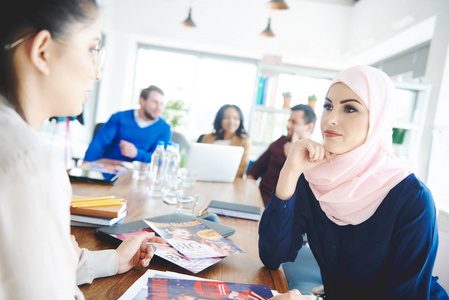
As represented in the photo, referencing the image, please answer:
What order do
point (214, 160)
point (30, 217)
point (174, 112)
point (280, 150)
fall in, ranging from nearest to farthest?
1. point (30, 217)
2. point (214, 160)
3. point (280, 150)
4. point (174, 112)

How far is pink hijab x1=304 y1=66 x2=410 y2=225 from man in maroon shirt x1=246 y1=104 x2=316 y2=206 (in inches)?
63.8

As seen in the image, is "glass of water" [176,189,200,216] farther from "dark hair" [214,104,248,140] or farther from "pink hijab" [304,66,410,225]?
"dark hair" [214,104,248,140]

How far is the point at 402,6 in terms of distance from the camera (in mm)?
3914

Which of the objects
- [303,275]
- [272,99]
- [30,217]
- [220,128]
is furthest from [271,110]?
[30,217]

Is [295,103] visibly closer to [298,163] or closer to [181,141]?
[181,141]

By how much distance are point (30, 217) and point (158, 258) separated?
1.91 ft

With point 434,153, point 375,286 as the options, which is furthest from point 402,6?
point 375,286

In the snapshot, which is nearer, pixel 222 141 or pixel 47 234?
pixel 47 234

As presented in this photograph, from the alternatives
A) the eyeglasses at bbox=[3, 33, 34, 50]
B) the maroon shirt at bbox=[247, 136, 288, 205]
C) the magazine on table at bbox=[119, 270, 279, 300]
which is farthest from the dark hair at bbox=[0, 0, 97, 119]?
the maroon shirt at bbox=[247, 136, 288, 205]

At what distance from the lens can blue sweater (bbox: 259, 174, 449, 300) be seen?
0.98 m

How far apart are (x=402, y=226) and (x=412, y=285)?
0.54ft

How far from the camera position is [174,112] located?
19.3ft

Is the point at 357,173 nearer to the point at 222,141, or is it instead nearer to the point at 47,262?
the point at 47,262

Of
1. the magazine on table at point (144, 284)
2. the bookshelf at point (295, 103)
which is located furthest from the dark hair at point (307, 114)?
the magazine on table at point (144, 284)
